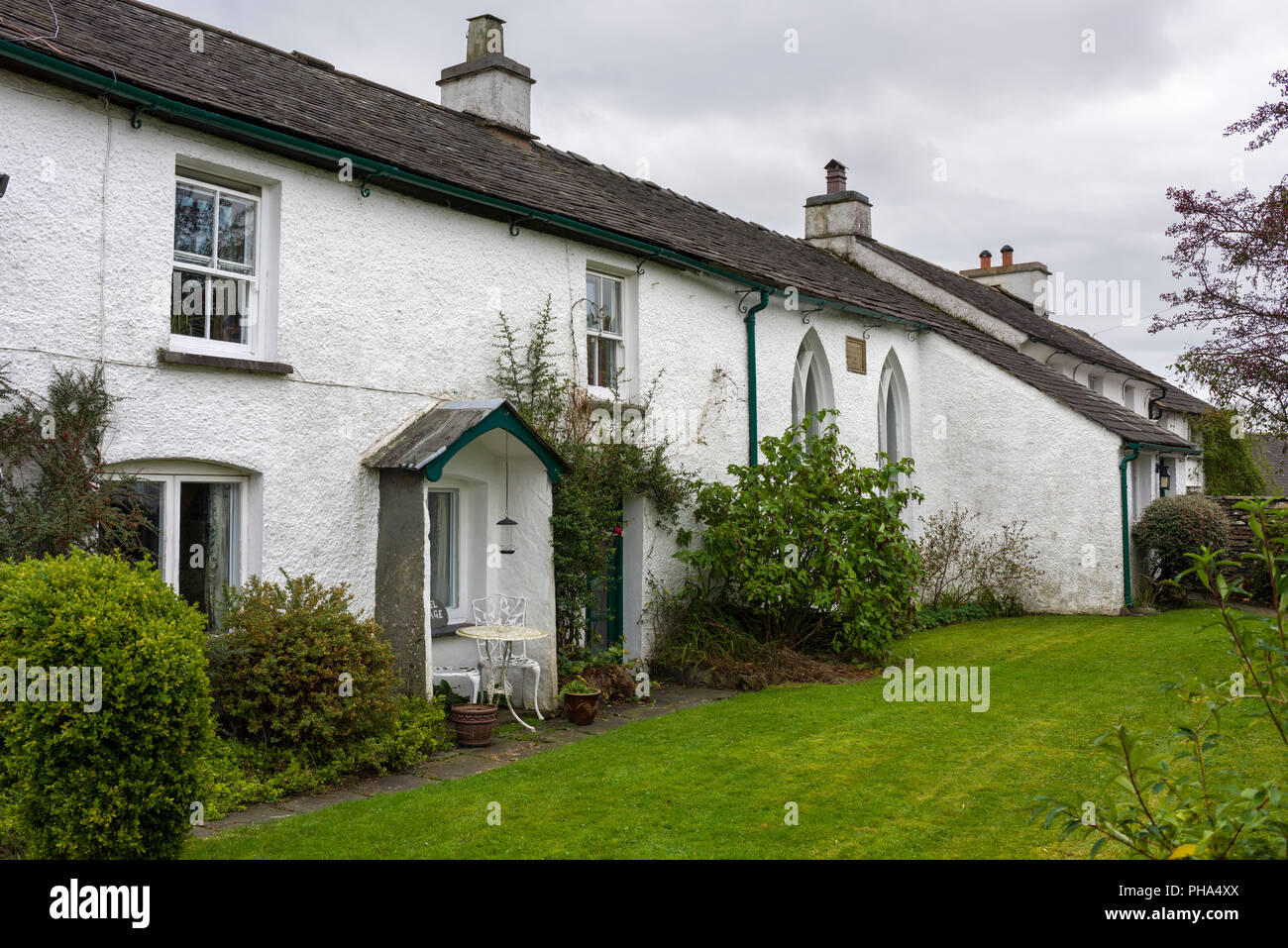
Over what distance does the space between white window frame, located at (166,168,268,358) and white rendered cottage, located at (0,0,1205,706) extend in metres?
0.02

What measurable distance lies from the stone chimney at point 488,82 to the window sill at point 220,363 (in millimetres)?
6999

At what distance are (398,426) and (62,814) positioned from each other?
5104 mm

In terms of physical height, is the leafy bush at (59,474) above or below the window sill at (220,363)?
below

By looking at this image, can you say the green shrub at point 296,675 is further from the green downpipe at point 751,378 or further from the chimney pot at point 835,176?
the chimney pot at point 835,176

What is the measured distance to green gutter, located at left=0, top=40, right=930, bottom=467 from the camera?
713cm

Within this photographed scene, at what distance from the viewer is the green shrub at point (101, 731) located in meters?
4.79

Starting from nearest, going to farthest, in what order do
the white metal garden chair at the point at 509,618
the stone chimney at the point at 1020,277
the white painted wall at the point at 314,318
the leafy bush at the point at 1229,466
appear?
the white painted wall at the point at 314,318 → the white metal garden chair at the point at 509,618 → the leafy bush at the point at 1229,466 → the stone chimney at the point at 1020,277

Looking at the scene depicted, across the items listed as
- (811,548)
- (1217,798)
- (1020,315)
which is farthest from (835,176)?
(1217,798)

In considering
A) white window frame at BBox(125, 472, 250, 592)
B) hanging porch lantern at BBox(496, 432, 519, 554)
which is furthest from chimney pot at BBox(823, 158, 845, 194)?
white window frame at BBox(125, 472, 250, 592)

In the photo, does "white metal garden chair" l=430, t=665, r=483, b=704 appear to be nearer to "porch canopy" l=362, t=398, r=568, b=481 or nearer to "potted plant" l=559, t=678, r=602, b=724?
"potted plant" l=559, t=678, r=602, b=724

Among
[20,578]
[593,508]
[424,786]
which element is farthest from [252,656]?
[593,508]

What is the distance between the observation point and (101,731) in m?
4.79

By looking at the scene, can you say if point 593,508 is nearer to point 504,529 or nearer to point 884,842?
point 504,529

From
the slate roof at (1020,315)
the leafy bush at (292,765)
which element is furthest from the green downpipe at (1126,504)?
the leafy bush at (292,765)
